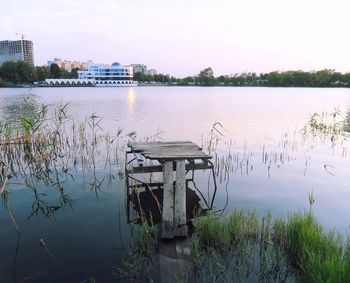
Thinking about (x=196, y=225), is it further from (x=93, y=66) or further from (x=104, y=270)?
(x=93, y=66)

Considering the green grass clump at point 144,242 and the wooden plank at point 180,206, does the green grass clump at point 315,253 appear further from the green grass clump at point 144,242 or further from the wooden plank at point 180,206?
the green grass clump at point 144,242

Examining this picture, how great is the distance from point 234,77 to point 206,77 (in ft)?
60.1

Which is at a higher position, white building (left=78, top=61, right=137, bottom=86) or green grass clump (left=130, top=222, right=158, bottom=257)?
white building (left=78, top=61, right=137, bottom=86)

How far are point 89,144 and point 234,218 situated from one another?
1246 cm

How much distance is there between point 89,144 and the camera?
57.2 ft

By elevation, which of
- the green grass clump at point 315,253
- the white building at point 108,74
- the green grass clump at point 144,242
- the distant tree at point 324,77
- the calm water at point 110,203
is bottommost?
the calm water at point 110,203

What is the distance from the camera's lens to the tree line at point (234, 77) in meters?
115

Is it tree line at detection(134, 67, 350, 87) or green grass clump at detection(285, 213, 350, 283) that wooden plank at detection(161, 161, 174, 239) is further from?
tree line at detection(134, 67, 350, 87)

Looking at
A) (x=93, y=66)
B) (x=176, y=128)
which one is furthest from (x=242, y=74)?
(x=176, y=128)

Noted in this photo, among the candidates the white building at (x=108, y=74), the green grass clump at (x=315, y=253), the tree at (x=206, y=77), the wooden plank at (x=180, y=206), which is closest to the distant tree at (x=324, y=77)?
the tree at (x=206, y=77)

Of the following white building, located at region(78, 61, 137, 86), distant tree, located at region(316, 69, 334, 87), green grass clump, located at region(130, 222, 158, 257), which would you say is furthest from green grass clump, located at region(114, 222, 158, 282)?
white building, located at region(78, 61, 137, 86)

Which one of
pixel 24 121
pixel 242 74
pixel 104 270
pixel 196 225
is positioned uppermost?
pixel 242 74

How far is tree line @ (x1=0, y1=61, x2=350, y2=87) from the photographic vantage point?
379 ft

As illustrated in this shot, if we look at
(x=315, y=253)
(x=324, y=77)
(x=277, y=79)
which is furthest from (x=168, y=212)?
(x=277, y=79)
